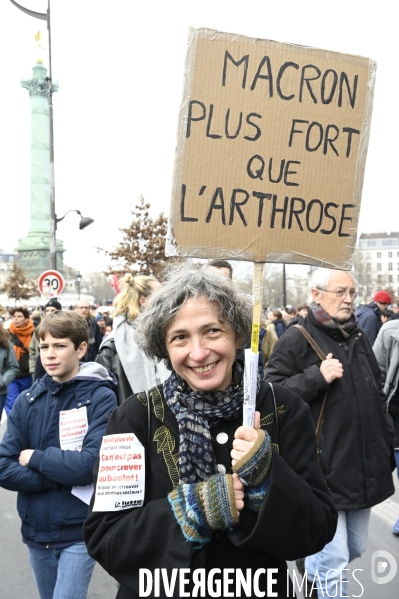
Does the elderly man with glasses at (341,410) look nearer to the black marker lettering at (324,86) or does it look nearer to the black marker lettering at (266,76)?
the black marker lettering at (324,86)

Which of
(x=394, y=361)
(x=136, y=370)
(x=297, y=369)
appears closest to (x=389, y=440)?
(x=297, y=369)

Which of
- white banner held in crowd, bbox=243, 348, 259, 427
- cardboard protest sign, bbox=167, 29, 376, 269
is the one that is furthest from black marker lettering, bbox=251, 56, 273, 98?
white banner held in crowd, bbox=243, 348, 259, 427

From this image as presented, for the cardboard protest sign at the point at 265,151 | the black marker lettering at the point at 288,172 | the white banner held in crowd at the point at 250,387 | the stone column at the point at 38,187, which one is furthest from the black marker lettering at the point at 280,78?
the stone column at the point at 38,187

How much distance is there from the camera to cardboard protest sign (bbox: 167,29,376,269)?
6.94 feet

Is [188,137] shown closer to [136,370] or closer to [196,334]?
[196,334]

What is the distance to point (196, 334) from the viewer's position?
1980 millimetres

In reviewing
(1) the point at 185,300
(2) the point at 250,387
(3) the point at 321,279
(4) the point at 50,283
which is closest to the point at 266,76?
(1) the point at 185,300

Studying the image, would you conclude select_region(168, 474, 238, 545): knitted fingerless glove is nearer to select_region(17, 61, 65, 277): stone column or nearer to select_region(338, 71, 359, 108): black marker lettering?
select_region(338, 71, 359, 108): black marker lettering

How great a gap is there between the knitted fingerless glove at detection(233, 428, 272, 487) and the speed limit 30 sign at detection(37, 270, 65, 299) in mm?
12759

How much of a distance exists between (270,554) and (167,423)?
53 cm

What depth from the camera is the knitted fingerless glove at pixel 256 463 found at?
1.75 m

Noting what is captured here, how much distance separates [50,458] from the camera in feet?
9.12

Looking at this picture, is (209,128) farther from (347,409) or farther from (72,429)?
(347,409)

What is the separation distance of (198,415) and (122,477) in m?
0.31
